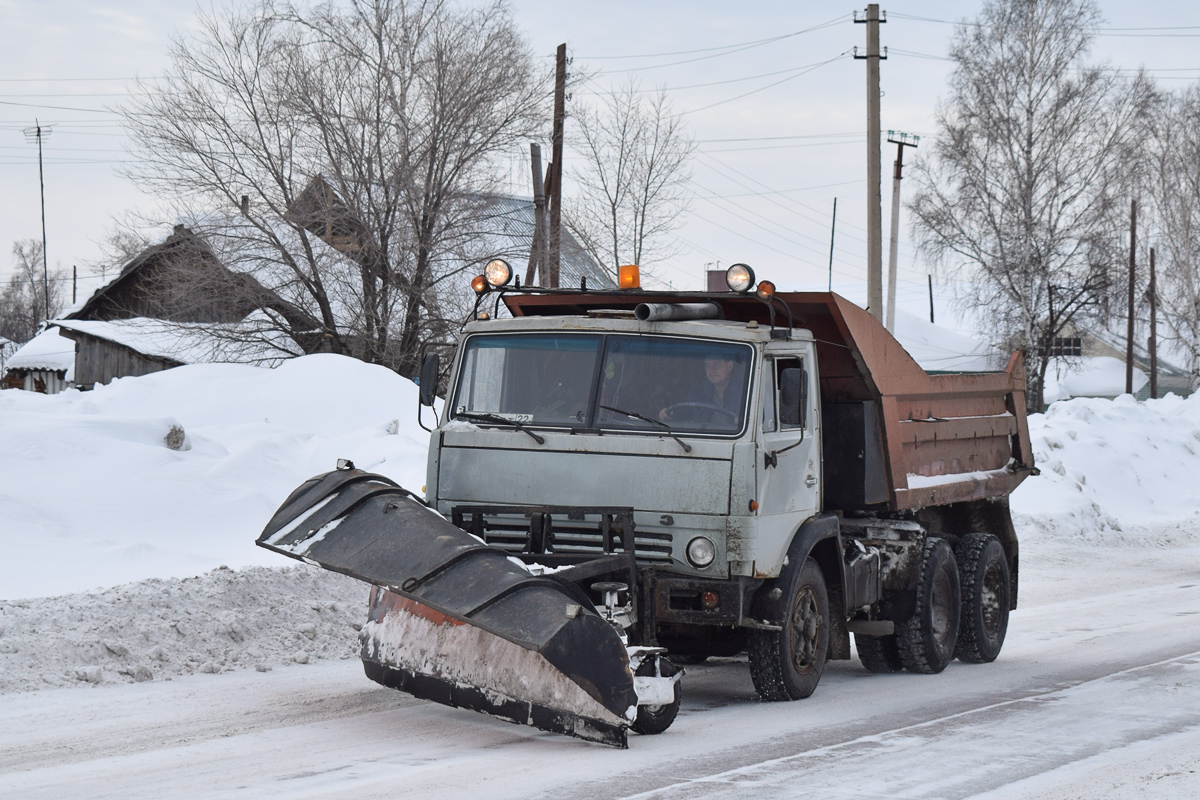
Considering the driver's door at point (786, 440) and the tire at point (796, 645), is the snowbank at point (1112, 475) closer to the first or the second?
the tire at point (796, 645)

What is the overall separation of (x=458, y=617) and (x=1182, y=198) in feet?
152

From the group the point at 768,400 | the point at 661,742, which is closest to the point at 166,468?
the point at 768,400

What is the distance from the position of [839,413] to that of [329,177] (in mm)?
20874

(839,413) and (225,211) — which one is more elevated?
(225,211)

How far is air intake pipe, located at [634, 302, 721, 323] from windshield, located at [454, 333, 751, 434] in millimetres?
130

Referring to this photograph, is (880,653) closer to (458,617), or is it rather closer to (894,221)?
(458,617)

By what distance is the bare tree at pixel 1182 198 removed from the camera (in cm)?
4556

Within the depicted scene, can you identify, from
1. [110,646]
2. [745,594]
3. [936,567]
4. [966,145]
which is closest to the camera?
[745,594]

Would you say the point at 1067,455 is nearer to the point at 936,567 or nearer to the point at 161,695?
the point at 936,567

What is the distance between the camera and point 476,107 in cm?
2808

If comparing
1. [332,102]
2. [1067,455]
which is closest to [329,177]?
[332,102]

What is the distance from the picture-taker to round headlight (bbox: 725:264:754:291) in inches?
291

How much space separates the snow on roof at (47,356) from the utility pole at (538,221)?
22775 mm

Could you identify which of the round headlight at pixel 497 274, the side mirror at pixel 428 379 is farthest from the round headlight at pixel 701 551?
the round headlight at pixel 497 274
